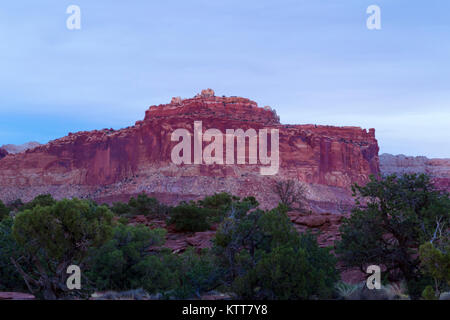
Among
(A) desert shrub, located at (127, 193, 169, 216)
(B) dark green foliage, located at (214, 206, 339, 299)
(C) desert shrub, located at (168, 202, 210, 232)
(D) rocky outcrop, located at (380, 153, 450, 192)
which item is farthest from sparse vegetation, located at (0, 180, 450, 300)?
(D) rocky outcrop, located at (380, 153, 450, 192)

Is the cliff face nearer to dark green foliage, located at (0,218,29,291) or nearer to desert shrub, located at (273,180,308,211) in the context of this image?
desert shrub, located at (273,180,308,211)

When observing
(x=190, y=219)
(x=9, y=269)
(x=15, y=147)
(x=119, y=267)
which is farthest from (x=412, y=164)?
(x=9, y=269)

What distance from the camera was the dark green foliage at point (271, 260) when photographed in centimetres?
993

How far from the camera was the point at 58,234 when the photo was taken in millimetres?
11648

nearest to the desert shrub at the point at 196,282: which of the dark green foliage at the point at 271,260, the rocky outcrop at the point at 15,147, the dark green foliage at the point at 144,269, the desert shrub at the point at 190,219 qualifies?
the dark green foliage at the point at 144,269

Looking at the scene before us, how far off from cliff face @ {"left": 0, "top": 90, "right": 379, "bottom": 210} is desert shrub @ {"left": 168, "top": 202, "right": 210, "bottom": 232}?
4164 centimetres

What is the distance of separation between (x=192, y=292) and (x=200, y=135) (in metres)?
74.4

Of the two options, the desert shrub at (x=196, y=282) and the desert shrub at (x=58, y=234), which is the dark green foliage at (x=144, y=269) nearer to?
the desert shrub at (x=196, y=282)

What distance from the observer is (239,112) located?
319 feet

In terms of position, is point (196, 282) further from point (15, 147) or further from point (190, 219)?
point (15, 147)

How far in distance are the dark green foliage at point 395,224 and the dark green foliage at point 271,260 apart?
289 centimetres

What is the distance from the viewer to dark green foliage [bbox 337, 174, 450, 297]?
46.8 feet

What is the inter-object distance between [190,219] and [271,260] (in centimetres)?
1950

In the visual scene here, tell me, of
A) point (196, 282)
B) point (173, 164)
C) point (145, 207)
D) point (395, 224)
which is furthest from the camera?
point (173, 164)
